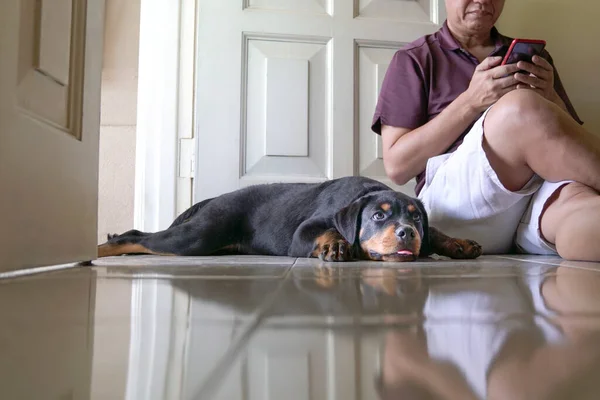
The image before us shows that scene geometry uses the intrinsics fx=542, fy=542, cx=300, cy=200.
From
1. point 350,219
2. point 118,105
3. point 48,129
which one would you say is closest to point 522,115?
point 350,219

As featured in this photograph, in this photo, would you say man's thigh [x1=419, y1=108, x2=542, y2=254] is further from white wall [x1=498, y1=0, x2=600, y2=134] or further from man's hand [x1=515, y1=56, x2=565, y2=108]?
white wall [x1=498, y1=0, x2=600, y2=134]

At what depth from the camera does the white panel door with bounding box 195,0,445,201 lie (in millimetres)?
2078

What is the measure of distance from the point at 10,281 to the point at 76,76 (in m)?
0.44

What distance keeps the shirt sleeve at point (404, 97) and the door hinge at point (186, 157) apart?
81 centimetres

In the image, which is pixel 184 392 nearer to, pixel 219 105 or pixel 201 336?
pixel 201 336

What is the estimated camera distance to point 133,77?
2.25 metres

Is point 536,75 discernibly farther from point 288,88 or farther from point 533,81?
point 288,88

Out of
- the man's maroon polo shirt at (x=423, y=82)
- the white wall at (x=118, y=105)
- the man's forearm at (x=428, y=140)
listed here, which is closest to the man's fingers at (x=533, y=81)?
the man's forearm at (x=428, y=140)

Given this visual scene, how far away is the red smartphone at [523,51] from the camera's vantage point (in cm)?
135

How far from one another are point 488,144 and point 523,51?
30 centimetres

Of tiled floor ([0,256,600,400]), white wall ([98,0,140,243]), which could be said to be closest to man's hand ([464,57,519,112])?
tiled floor ([0,256,600,400])

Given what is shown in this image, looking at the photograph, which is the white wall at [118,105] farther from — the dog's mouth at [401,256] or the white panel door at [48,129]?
the dog's mouth at [401,256]

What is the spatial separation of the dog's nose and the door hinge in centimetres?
118

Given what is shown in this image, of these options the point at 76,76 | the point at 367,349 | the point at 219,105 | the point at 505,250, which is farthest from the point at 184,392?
the point at 219,105
